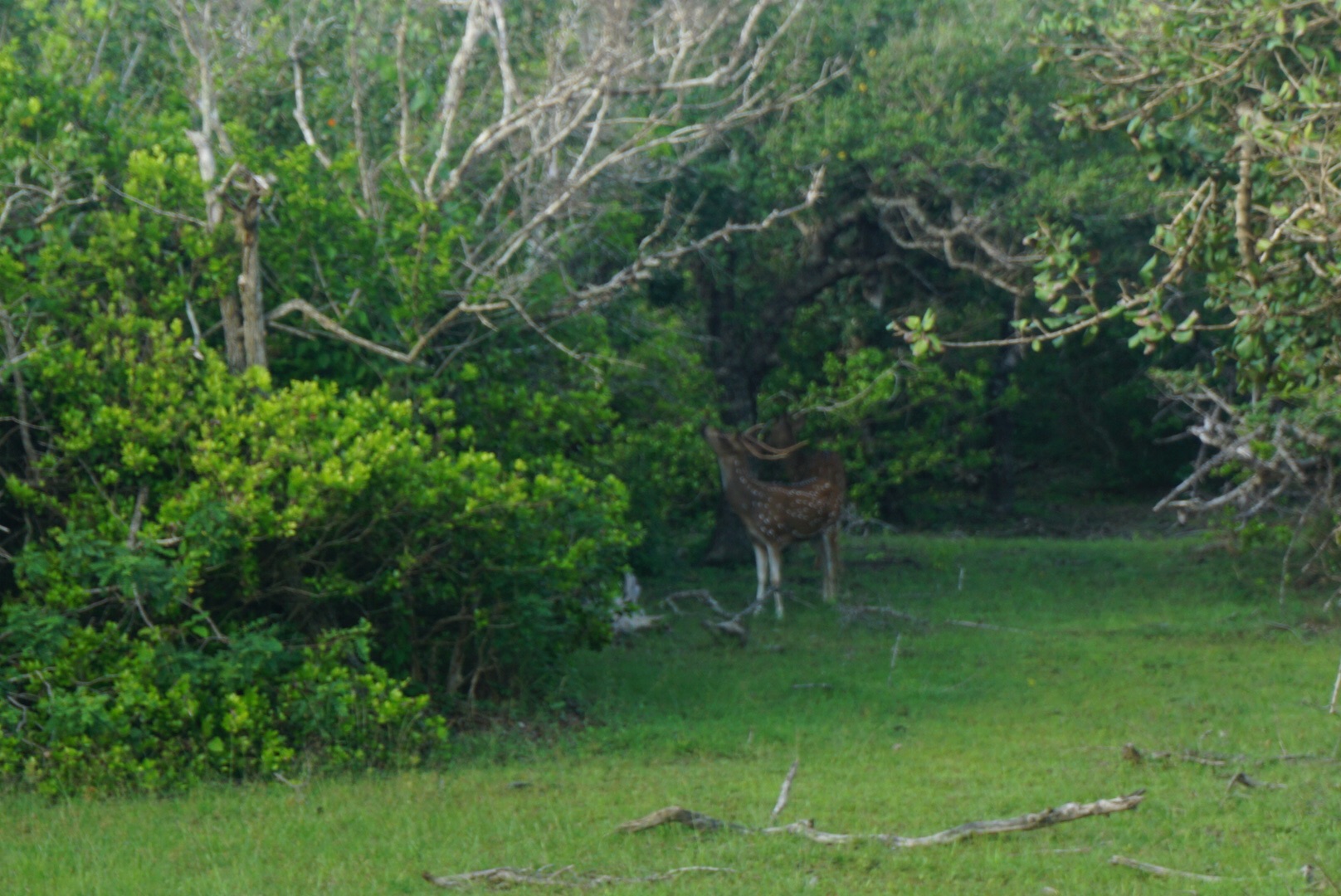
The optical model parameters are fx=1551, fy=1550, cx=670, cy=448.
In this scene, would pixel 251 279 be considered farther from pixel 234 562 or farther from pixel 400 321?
pixel 234 562

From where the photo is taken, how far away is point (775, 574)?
14.9 m

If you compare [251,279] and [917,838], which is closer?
[917,838]

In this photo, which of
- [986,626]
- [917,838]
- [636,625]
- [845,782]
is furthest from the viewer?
[986,626]

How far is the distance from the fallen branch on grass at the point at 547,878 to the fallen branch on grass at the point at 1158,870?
5.09ft

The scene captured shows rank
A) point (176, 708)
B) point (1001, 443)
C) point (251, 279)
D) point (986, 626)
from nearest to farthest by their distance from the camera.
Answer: point (176, 708), point (251, 279), point (986, 626), point (1001, 443)

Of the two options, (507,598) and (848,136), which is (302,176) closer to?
(507,598)

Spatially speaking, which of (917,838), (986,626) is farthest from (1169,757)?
(986,626)

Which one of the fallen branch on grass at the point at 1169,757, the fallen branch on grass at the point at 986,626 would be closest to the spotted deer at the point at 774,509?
the fallen branch on grass at the point at 986,626

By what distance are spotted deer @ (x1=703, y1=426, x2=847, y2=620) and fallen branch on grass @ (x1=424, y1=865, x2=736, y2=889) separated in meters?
8.74

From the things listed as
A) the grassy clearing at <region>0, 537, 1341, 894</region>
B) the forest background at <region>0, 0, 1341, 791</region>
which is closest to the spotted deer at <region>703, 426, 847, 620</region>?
the forest background at <region>0, 0, 1341, 791</region>

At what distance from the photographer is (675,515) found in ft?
57.1

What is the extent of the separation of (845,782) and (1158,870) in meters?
2.18

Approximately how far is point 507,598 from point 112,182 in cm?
358

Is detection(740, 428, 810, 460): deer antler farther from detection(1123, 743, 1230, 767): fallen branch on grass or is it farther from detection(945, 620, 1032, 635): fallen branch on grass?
detection(1123, 743, 1230, 767): fallen branch on grass
